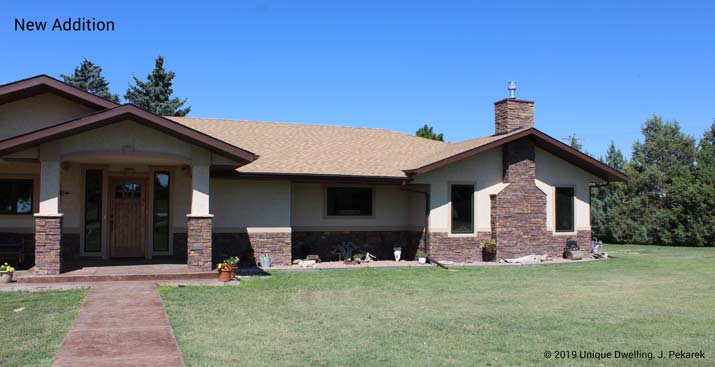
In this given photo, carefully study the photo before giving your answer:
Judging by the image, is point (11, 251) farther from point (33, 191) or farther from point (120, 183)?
point (120, 183)

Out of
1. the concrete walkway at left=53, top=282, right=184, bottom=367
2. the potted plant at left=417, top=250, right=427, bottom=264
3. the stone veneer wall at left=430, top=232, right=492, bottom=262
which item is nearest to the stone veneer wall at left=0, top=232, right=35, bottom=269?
the concrete walkway at left=53, top=282, right=184, bottom=367

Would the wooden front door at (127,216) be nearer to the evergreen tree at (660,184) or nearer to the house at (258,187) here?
the house at (258,187)

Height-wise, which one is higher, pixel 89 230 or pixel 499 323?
pixel 89 230

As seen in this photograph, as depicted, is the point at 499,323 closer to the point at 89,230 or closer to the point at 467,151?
the point at 467,151

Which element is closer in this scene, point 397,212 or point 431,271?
point 431,271

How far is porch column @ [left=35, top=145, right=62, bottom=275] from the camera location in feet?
44.5

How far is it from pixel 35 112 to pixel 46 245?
414cm

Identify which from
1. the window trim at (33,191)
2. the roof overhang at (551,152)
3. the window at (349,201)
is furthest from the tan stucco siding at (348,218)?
the window trim at (33,191)

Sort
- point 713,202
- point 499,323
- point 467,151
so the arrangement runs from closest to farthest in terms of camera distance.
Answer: point 499,323, point 467,151, point 713,202

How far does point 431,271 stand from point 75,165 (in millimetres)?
9812

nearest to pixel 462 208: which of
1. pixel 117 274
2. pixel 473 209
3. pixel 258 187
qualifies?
pixel 473 209

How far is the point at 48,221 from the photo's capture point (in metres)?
13.6

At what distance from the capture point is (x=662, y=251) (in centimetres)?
2553

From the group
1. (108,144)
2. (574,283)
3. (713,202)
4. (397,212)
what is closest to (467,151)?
(397,212)
